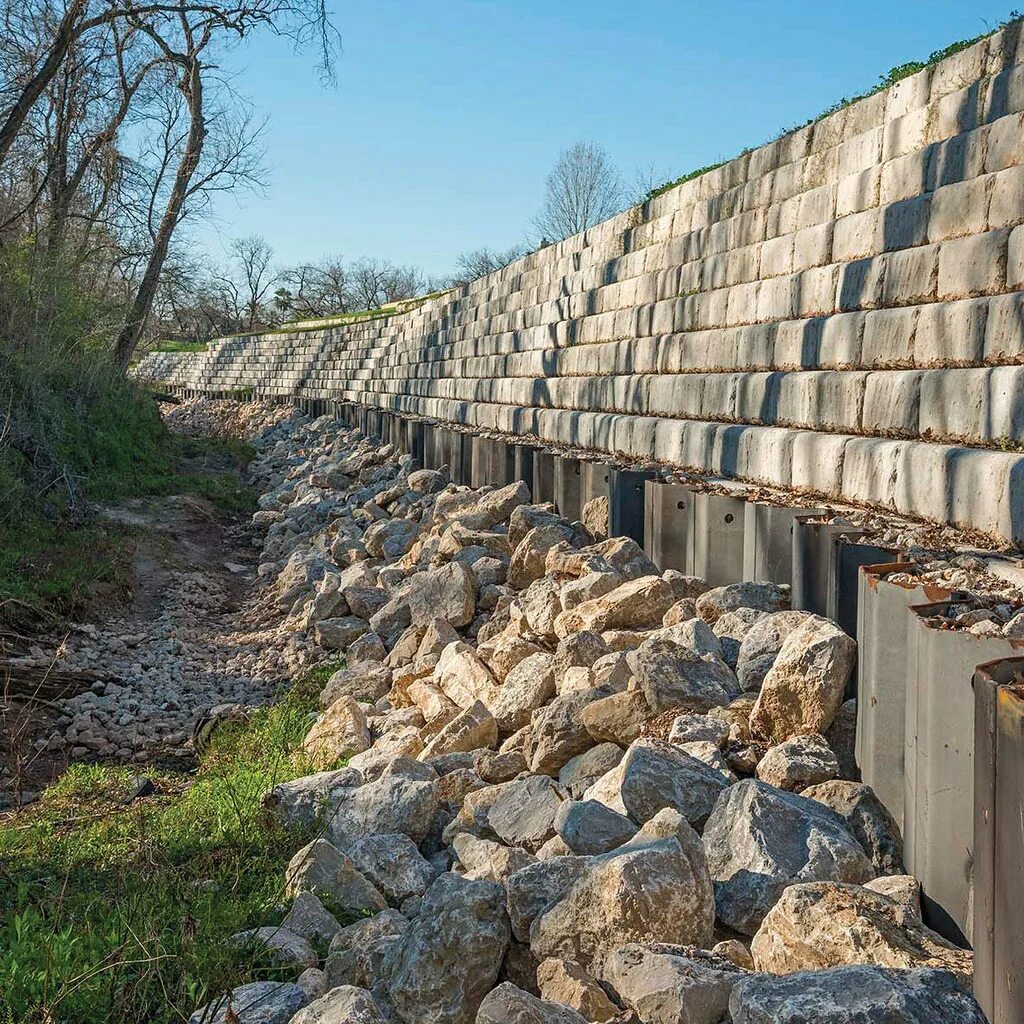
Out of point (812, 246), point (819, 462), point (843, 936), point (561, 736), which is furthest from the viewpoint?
point (812, 246)

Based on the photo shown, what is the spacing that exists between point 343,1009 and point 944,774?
1.81m

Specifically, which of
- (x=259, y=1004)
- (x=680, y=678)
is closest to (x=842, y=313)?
(x=680, y=678)

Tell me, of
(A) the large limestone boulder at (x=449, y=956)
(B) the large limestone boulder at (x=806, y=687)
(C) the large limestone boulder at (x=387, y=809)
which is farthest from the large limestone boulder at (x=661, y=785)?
(C) the large limestone boulder at (x=387, y=809)

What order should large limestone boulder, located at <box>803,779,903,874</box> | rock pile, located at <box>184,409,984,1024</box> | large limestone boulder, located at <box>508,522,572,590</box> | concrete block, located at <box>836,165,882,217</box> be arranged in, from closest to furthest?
1. rock pile, located at <box>184,409,984,1024</box>
2. large limestone boulder, located at <box>803,779,903,874</box>
3. concrete block, located at <box>836,165,882,217</box>
4. large limestone boulder, located at <box>508,522,572,590</box>

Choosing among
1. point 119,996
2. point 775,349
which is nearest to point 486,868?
point 119,996

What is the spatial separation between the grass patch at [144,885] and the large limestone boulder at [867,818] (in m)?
1.85

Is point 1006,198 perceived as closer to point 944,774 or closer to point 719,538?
point 719,538

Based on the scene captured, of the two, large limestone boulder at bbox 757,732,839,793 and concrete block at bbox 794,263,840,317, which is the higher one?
concrete block at bbox 794,263,840,317

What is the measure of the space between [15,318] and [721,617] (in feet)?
41.9

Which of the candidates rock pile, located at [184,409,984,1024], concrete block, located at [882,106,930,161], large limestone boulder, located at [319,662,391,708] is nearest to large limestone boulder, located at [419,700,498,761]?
rock pile, located at [184,409,984,1024]

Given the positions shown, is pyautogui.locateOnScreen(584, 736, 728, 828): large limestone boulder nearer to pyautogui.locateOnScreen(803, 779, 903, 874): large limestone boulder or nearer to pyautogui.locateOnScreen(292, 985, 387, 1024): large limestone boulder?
pyautogui.locateOnScreen(803, 779, 903, 874): large limestone boulder

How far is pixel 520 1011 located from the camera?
8.46ft

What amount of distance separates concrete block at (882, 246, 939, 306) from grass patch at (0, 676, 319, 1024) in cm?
411

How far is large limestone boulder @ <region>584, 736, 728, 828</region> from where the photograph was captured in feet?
11.7
